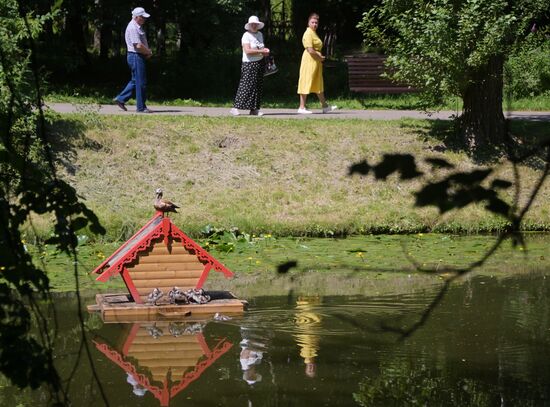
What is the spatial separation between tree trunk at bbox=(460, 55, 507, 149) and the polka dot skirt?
357cm

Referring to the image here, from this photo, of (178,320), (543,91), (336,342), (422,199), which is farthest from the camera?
(543,91)

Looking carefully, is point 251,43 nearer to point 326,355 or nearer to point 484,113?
point 484,113

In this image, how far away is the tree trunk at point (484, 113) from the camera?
18.0 metres

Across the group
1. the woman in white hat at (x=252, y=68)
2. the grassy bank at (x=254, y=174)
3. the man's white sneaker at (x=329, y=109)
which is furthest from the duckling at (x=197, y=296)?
the man's white sneaker at (x=329, y=109)

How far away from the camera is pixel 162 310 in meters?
11.0

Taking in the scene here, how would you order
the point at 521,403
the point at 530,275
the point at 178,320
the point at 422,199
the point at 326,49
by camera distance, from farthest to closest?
the point at 326,49
the point at 530,275
the point at 178,320
the point at 521,403
the point at 422,199

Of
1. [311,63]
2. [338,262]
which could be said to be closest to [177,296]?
[338,262]

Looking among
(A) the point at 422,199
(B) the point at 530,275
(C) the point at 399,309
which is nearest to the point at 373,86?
(B) the point at 530,275

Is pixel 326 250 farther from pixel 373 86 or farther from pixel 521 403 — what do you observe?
pixel 373 86

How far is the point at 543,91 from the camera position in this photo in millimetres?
24688

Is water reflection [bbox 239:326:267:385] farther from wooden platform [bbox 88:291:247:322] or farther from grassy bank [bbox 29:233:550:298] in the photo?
grassy bank [bbox 29:233:550:298]

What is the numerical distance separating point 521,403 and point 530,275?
16.8 ft

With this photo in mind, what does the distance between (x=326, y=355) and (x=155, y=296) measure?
231 centimetres

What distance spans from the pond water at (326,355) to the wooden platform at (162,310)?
147 mm
